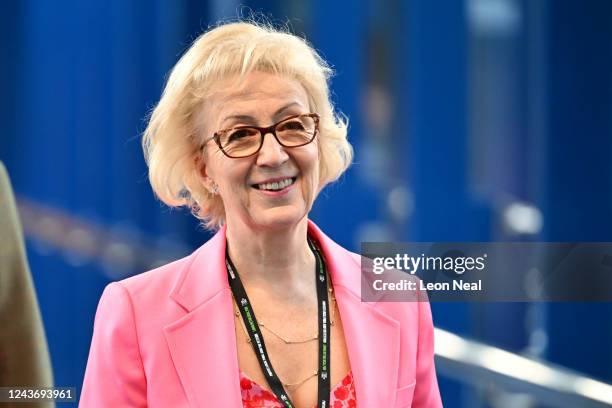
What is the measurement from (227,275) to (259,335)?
0.15 m

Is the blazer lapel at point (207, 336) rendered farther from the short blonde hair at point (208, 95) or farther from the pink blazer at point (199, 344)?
the short blonde hair at point (208, 95)

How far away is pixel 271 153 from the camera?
1.86 meters

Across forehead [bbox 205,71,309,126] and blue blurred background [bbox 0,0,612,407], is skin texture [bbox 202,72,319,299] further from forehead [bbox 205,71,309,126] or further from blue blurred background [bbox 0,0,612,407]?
blue blurred background [bbox 0,0,612,407]

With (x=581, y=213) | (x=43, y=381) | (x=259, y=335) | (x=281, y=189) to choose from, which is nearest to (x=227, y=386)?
(x=259, y=335)

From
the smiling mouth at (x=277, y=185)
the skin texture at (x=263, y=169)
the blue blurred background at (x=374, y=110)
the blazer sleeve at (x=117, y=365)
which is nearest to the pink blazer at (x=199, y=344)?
the blazer sleeve at (x=117, y=365)

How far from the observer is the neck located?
1957 mm

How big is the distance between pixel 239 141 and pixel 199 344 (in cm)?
43

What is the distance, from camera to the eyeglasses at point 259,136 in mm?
1882

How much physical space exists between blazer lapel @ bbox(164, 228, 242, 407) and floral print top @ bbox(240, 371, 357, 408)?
2 centimetres

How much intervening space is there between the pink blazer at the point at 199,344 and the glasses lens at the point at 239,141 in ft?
0.79

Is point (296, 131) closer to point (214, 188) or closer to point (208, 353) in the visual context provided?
point (214, 188)

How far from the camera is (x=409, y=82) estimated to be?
2445 millimetres

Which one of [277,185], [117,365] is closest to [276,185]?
[277,185]

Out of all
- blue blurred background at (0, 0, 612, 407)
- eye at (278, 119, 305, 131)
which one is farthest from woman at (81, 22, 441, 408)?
blue blurred background at (0, 0, 612, 407)
